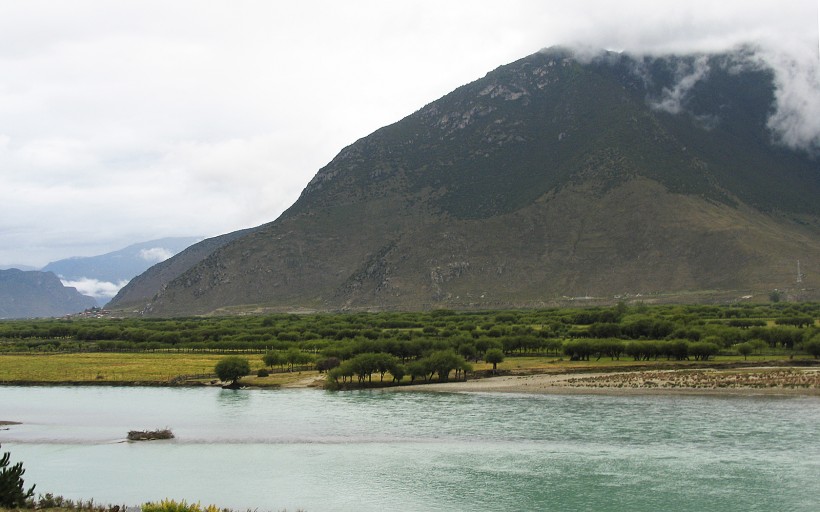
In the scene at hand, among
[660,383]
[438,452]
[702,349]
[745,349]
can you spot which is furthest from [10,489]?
[745,349]

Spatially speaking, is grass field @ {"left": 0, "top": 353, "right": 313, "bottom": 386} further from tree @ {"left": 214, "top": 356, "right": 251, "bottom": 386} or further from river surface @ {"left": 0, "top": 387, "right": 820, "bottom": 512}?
river surface @ {"left": 0, "top": 387, "right": 820, "bottom": 512}

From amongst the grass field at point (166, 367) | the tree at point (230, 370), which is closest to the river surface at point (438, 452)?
the tree at point (230, 370)

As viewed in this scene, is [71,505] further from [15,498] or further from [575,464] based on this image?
[575,464]

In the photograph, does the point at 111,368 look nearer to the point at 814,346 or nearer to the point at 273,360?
the point at 273,360

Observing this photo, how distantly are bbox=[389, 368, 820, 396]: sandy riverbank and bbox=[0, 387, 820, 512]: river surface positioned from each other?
121 inches

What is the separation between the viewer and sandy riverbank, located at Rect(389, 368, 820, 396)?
225 ft

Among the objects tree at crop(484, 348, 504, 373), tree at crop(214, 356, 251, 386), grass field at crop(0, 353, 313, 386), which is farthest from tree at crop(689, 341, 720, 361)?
tree at crop(214, 356, 251, 386)

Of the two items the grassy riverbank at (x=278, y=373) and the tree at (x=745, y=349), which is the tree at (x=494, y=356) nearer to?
the grassy riverbank at (x=278, y=373)

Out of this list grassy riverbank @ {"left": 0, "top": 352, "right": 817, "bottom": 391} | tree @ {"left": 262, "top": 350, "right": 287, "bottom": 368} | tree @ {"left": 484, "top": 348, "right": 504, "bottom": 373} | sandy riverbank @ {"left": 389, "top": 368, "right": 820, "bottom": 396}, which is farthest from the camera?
tree @ {"left": 262, "top": 350, "right": 287, "bottom": 368}

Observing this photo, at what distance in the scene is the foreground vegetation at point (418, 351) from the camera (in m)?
82.1

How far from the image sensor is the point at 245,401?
230 feet

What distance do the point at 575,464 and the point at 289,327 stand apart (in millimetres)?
99314

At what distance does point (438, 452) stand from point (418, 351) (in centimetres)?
4363

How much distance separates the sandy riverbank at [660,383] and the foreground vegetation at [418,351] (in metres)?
4.73
